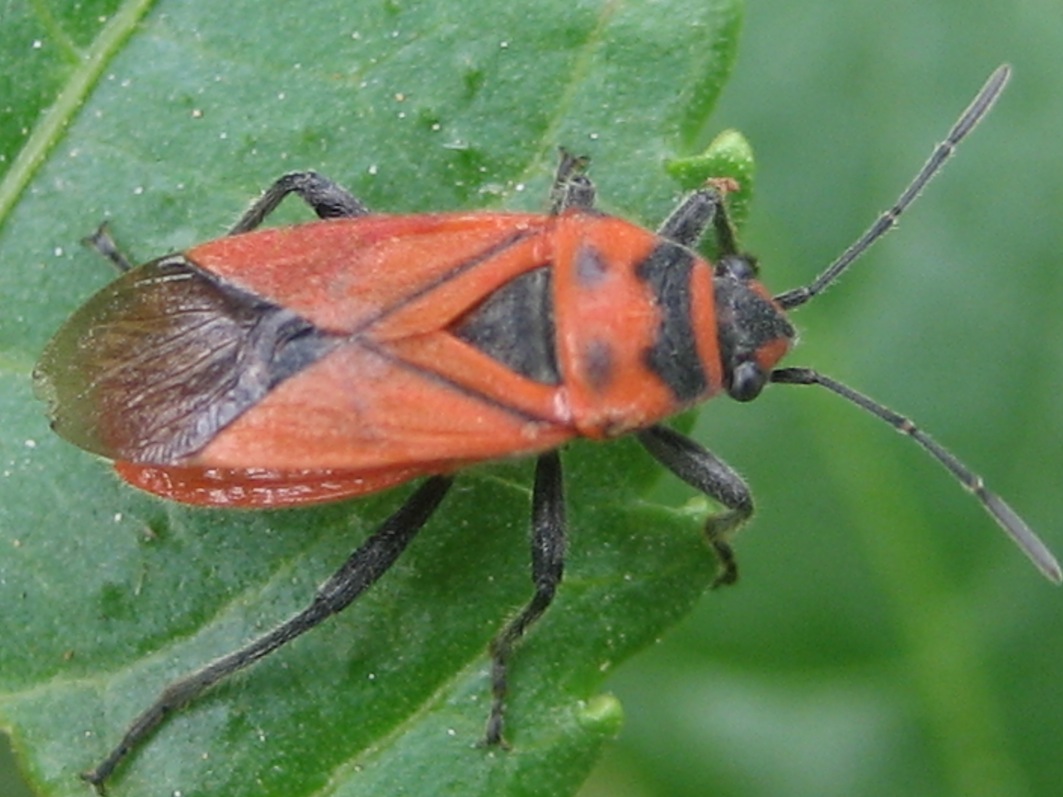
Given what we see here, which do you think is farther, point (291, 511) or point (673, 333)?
point (291, 511)

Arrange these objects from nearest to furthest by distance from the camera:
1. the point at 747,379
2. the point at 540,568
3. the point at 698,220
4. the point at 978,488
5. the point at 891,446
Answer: the point at 978,488 → the point at 540,568 → the point at 747,379 → the point at 698,220 → the point at 891,446

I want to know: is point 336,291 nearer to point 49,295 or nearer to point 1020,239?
point 49,295

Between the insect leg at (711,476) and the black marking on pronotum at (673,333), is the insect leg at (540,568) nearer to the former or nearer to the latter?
the insect leg at (711,476)

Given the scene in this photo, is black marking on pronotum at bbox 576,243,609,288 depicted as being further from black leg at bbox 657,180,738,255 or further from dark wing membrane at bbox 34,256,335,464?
dark wing membrane at bbox 34,256,335,464

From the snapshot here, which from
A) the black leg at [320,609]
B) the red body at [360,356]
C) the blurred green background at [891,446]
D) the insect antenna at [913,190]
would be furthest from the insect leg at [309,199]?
the blurred green background at [891,446]

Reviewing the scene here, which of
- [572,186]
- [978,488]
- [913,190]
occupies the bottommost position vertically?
[978,488]

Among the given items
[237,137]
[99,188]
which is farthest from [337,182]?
[99,188]

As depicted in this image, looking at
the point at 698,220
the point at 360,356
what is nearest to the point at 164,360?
the point at 360,356

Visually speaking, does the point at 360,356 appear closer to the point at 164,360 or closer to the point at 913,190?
the point at 164,360
